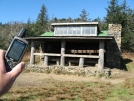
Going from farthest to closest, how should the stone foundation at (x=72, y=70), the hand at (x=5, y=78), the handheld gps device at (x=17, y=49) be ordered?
the stone foundation at (x=72, y=70), the handheld gps device at (x=17, y=49), the hand at (x=5, y=78)

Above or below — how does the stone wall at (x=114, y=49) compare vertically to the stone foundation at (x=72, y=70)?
above

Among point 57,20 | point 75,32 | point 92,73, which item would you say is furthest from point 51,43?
point 57,20

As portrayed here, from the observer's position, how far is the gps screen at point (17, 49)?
1.18 metres

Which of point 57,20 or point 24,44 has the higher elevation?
point 57,20

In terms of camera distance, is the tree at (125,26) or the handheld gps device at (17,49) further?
the tree at (125,26)

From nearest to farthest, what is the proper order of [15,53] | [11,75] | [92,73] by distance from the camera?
1. [11,75]
2. [15,53]
3. [92,73]

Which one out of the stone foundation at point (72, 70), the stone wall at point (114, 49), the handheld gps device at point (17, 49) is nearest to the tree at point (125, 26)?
the stone wall at point (114, 49)

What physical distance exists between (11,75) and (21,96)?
7.54m

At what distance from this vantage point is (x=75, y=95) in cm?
884

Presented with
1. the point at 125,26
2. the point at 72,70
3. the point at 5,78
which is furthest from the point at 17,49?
the point at 125,26

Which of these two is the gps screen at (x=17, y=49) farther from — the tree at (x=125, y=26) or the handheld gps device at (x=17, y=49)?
the tree at (x=125, y=26)

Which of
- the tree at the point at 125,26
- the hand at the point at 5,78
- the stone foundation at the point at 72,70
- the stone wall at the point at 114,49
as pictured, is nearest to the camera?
the hand at the point at 5,78

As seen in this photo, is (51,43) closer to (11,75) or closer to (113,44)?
(113,44)

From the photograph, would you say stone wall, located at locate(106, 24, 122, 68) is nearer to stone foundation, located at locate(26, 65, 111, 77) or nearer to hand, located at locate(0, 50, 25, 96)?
stone foundation, located at locate(26, 65, 111, 77)
